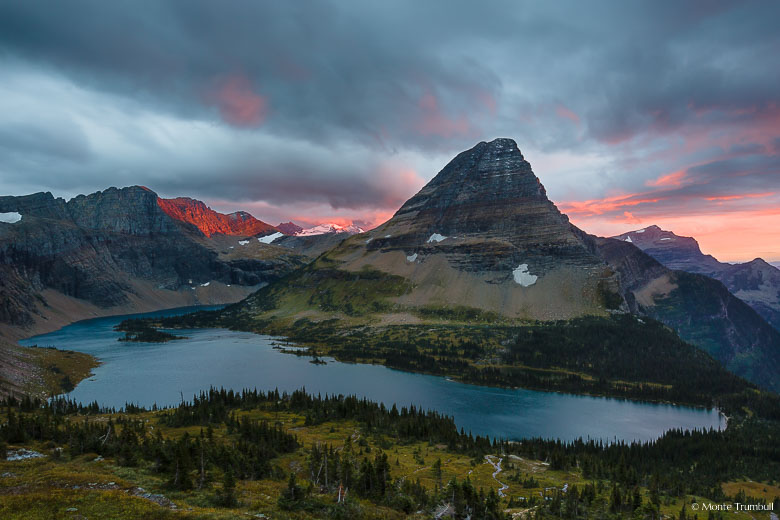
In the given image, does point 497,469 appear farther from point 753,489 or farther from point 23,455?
point 23,455

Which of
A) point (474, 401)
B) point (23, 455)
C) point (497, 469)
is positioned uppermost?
point (23, 455)

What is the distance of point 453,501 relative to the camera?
184 feet

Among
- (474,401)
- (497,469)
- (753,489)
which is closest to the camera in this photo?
(497,469)

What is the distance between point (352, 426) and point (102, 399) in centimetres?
9802

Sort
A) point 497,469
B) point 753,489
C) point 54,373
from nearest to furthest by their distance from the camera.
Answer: point 497,469
point 753,489
point 54,373

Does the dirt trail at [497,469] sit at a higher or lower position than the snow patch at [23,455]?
lower

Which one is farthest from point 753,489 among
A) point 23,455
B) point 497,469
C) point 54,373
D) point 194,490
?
point 54,373

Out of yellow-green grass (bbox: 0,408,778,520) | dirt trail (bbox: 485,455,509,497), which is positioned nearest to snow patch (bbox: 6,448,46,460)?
yellow-green grass (bbox: 0,408,778,520)

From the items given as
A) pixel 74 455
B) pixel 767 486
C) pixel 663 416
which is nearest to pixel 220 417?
pixel 74 455

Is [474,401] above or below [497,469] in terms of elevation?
below

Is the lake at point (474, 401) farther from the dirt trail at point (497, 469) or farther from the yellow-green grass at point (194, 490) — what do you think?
the yellow-green grass at point (194, 490)

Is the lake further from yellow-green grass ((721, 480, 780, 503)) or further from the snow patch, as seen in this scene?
the snow patch

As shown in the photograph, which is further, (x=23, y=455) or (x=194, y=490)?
(x=23, y=455)

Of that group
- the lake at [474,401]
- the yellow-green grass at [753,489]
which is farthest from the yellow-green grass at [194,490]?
the lake at [474,401]
